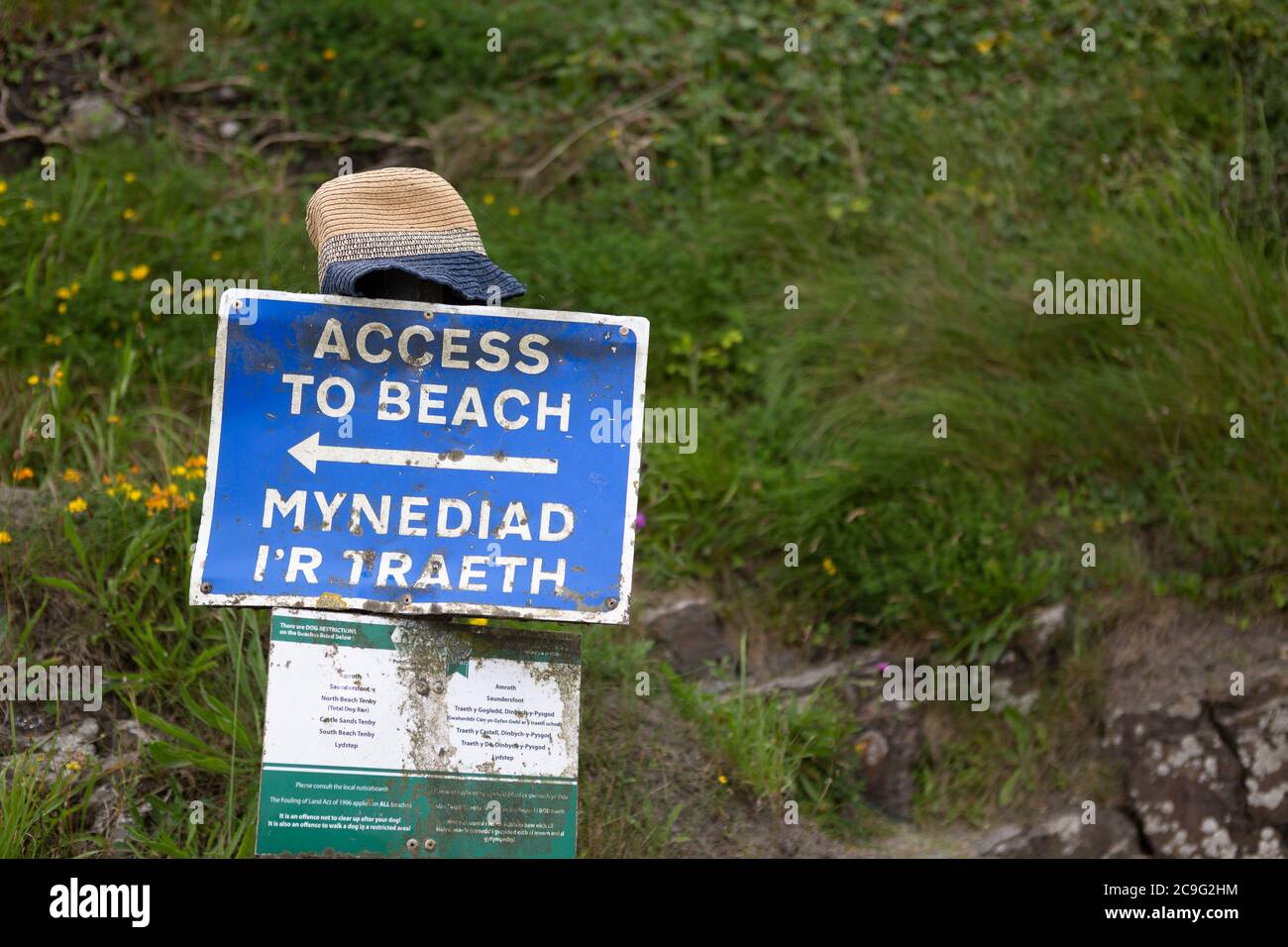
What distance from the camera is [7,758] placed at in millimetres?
3707

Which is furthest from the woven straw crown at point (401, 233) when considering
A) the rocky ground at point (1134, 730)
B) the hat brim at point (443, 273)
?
the rocky ground at point (1134, 730)

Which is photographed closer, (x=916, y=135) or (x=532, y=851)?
(x=532, y=851)

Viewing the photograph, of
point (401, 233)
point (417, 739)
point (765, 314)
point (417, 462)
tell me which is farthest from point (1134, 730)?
point (401, 233)

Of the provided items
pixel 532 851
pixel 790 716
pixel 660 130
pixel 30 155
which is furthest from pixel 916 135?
pixel 532 851

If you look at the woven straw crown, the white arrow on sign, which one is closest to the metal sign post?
the white arrow on sign

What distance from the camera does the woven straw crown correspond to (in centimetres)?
295

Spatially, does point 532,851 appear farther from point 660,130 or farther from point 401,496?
point 660,130

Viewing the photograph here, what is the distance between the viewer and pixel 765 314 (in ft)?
19.1

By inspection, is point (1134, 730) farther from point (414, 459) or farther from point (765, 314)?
point (414, 459)

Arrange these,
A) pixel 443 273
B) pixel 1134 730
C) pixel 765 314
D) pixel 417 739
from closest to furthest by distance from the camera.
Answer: pixel 417 739 < pixel 443 273 < pixel 1134 730 < pixel 765 314

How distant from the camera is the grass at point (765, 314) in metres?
4.20

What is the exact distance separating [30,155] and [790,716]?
4223mm

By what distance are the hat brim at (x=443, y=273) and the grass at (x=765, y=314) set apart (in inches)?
13.9

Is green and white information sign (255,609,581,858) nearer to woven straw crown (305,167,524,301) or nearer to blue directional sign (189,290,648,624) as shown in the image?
blue directional sign (189,290,648,624)
